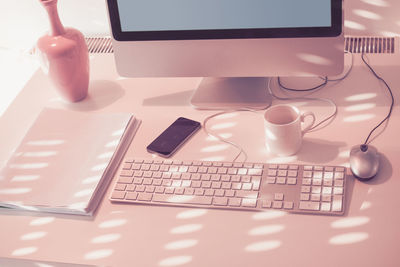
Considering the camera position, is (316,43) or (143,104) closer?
(316,43)

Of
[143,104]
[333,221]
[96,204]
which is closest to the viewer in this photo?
[333,221]

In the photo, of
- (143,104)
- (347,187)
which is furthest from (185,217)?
(143,104)

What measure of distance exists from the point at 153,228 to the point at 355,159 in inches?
15.8

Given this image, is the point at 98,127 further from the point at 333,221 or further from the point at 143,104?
the point at 333,221

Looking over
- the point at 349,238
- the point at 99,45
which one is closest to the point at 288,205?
the point at 349,238

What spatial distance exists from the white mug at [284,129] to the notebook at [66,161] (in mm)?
327

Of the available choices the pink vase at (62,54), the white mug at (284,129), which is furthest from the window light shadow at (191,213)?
the pink vase at (62,54)

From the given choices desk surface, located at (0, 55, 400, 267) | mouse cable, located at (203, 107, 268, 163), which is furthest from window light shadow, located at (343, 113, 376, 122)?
mouse cable, located at (203, 107, 268, 163)

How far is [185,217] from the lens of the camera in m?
1.01

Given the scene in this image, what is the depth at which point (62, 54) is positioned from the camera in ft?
4.15

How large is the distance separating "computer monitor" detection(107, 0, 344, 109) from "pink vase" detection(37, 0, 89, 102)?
100mm

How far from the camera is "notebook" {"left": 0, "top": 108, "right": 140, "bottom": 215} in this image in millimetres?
1063

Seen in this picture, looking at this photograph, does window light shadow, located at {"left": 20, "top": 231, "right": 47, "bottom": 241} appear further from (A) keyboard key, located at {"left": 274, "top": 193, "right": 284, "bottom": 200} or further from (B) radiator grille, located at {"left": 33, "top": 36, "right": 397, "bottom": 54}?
(B) radiator grille, located at {"left": 33, "top": 36, "right": 397, "bottom": 54}

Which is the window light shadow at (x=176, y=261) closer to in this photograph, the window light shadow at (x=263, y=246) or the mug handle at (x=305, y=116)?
the window light shadow at (x=263, y=246)
